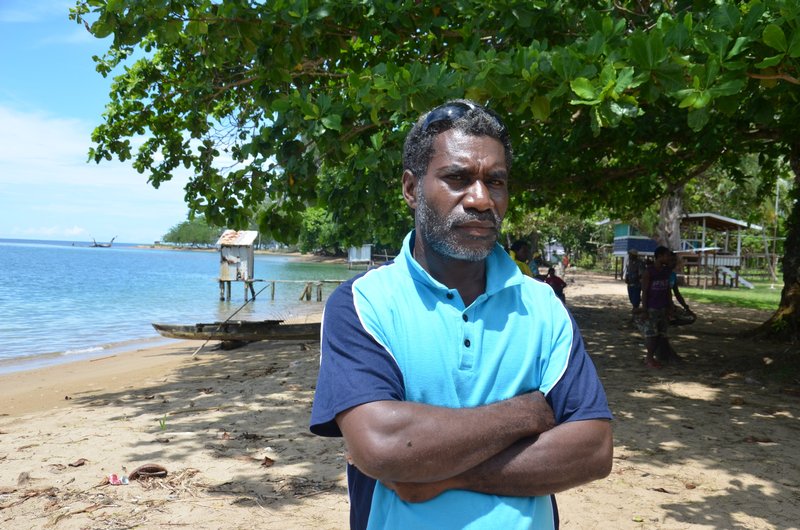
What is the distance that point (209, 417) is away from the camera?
7.57 meters

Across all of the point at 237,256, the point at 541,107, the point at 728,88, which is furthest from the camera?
the point at 237,256

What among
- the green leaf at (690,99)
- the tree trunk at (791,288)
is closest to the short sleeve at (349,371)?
the green leaf at (690,99)

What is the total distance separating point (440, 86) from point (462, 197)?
2.97m

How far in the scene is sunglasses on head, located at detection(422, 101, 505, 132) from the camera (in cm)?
187

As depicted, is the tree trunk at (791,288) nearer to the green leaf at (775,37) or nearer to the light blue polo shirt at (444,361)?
the green leaf at (775,37)

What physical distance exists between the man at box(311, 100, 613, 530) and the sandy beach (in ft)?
10.4

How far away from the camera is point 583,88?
4.05 metres

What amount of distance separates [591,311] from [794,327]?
26.8 ft

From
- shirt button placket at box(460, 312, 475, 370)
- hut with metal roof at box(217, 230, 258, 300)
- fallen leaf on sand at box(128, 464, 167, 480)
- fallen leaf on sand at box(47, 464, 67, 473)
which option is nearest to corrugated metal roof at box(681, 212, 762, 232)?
hut with metal roof at box(217, 230, 258, 300)

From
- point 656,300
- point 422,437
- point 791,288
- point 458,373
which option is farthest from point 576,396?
point 791,288

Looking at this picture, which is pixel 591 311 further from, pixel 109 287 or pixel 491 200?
pixel 109 287

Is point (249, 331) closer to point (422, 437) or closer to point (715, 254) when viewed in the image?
point (422, 437)

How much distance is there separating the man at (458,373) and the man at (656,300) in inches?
330

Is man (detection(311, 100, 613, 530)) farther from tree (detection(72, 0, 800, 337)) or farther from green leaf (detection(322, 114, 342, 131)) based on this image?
green leaf (detection(322, 114, 342, 131))
